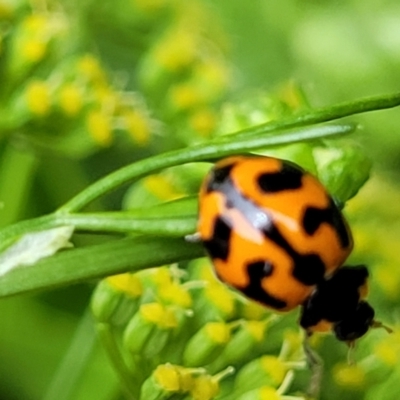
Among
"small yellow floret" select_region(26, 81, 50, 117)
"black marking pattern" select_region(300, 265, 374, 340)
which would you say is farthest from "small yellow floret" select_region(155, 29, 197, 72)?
"black marking pattern" select_region(300, 265, 374, 340)

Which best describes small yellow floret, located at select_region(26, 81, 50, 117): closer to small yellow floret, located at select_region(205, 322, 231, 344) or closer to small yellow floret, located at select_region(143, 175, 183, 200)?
small yellow floret, located at select_region(143, 175, 183, 200)

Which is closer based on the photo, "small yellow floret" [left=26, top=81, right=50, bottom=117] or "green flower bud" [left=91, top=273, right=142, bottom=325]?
"green flower bud" [left=91, top=273, right=142, bottom=325]

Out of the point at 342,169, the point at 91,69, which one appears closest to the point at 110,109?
the point at 91,69

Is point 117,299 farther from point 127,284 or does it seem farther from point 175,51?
point 175,51

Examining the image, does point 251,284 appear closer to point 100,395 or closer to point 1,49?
point 100,395

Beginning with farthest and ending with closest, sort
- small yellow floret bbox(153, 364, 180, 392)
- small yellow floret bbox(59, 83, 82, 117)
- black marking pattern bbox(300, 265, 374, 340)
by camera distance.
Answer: small yellow floret bbox(59, 83, 82, 117)
black marking pattern bbox(300, 265, 374, 340)
small yellow floret bbox(153, 364, 180, 392)

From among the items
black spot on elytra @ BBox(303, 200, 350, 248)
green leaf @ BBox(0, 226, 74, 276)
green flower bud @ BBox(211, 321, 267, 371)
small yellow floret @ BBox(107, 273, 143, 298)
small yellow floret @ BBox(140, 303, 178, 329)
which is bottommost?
green flower bud @ BBox(211, 321, 267, 371)

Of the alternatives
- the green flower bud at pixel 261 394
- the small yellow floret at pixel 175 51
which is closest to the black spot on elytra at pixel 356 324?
the green flower bud at pixel 261 394
